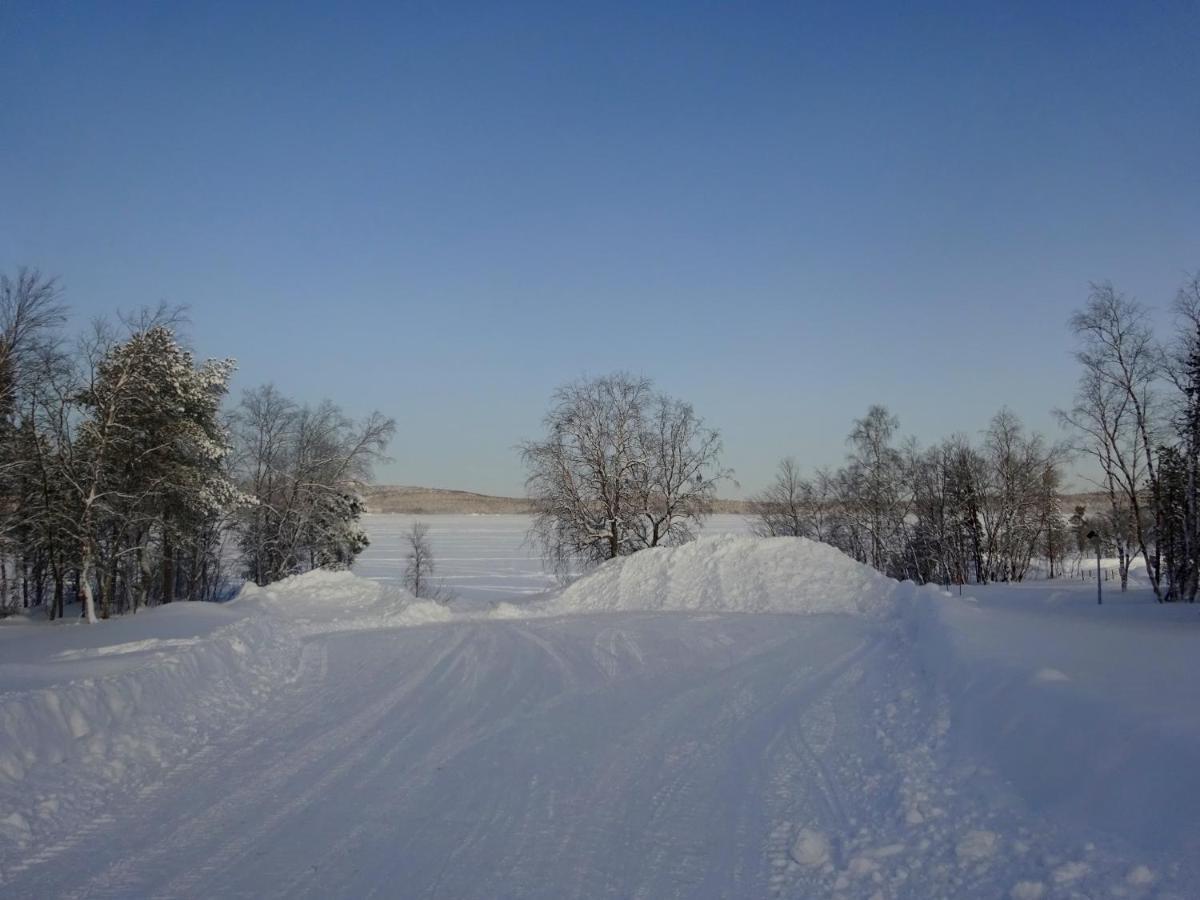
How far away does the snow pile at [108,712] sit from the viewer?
6359 millimetres

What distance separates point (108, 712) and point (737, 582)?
17777mm

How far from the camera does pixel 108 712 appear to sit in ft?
28.2

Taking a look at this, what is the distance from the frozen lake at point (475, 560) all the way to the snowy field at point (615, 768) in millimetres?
Result: 19515

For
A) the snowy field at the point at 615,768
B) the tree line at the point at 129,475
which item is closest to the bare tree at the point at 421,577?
the tree line at the point at 129,475

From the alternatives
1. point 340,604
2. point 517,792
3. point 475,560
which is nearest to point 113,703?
point 517,792

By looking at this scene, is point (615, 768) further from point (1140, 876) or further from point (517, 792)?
point (1140, 876)

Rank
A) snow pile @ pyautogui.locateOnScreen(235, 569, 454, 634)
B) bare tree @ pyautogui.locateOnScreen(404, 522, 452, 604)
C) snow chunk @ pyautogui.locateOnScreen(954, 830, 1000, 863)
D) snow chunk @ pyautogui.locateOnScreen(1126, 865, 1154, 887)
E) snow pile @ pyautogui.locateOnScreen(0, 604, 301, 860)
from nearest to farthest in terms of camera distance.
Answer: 1. snow chunk @ pyautogui.locateOnScreen(1126, 865, 1154, 887)
2. snow chunk @ pyautogui.locateOnScreen(954, 830, 1000, 863)
3. snow pile @ pyautogui.locateOnScreen(0, 604, 301, 860)
4. snow pile @ pyautogui.locateOnScreen(235, 569, 454, 634)
5. bare tree @ pyautogui.locateOnScreen(404, 522, 452, 604)

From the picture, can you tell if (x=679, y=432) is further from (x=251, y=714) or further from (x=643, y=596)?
(x=251, y=714)

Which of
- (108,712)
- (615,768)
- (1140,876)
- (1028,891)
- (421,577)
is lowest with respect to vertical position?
(421,577)

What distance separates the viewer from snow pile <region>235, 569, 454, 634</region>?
19.2 meters

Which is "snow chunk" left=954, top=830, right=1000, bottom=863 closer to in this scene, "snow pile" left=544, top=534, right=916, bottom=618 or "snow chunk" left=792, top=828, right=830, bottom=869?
"snow chunk" left=792, top=828, right=830, bottom=869

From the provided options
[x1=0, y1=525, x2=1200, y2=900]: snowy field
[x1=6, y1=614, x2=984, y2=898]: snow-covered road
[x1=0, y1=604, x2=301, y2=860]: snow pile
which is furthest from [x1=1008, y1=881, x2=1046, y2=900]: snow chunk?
[x1=0, y1=604, x2=301, y2=860]: snow pile

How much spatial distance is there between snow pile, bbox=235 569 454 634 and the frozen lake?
671 cm

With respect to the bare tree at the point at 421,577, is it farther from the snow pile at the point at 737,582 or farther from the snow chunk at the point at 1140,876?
the snow chunk at the point at 1140,876
